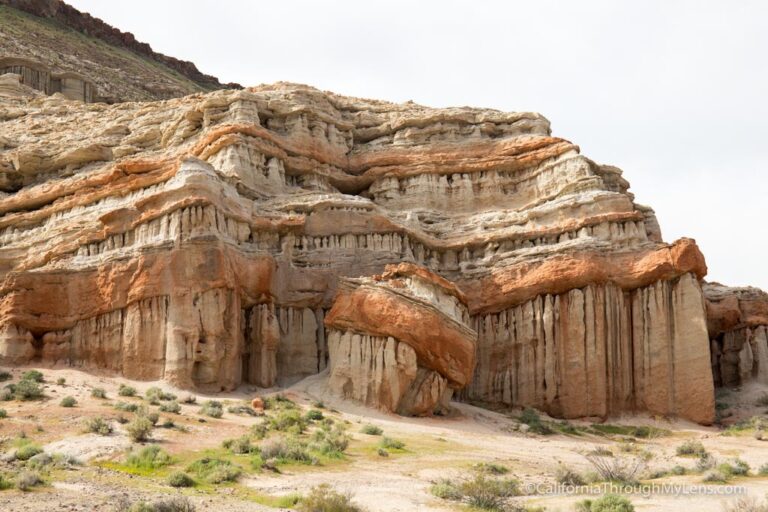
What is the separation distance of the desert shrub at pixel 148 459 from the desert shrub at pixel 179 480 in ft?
5.93

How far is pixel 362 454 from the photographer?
24.6m

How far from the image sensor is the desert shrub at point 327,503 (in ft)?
55.0

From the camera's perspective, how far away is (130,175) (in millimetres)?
41969

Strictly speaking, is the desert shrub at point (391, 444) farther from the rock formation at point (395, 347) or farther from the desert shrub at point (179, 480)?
the desert shrub at point (179, 480)

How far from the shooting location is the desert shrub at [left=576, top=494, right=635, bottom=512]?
16.7m

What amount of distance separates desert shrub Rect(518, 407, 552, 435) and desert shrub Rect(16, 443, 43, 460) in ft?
64.6

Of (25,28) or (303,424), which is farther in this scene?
(25,28)

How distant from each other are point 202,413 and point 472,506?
13.4 metres

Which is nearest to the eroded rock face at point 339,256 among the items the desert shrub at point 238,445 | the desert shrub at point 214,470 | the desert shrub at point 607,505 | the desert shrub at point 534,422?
the desert shrub at point 534,422

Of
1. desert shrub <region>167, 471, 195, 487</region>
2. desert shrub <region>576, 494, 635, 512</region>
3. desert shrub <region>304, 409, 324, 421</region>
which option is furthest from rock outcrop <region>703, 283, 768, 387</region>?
desert shrub <region>167, 471, 195, 487</region>

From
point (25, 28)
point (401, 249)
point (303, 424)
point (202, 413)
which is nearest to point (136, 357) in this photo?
point (202, 413)

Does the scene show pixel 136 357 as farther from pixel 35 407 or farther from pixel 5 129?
pixel 5 129

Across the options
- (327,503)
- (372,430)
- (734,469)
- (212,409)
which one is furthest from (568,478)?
(212,409)

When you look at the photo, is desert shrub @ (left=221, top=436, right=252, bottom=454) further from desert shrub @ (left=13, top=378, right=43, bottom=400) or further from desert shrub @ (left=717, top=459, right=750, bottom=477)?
desert shrub @ (left=717, top=459, right=750, bottom=477)
